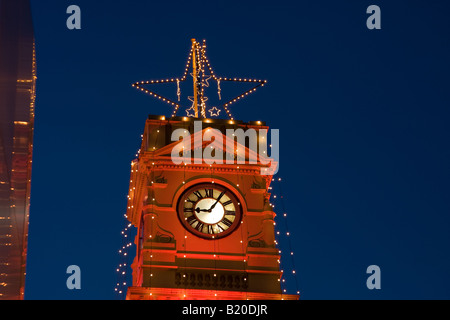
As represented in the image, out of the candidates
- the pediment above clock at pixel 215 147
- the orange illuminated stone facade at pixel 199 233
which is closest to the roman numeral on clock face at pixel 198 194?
the orange illuminated stone facade at pixel 199 233

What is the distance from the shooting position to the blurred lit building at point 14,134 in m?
11.4

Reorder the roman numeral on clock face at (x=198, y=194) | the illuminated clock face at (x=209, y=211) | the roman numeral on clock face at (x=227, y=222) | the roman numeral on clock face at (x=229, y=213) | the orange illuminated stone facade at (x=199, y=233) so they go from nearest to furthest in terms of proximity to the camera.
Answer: the orange illuminated stone facade at (x=199, y=233)
the illuminated clock face at (x=209, y=211)
the roman numeral on clock face at (x=227, y=222)
the roman numeral on clock face at (x=229, y=213)
the roman numeral on clock face at (x=198, y=194)

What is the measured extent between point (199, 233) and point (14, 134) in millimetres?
18219

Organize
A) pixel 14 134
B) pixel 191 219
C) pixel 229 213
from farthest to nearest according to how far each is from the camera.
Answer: pixel 229 213
pixel 191 219
pixel 14 134

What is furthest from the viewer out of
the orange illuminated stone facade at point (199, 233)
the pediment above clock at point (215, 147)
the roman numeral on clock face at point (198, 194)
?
the pediment above clock at point (215, 147)

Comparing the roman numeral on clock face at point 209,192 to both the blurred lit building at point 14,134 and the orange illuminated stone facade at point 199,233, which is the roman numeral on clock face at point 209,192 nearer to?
the orange illuminated stone facade at point 199,233

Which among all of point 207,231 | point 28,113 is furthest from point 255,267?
point 28,113

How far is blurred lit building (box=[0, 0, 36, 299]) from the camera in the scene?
11.4 m

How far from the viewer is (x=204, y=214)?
31.3 m

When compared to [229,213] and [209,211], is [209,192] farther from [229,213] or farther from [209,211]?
[229,213]

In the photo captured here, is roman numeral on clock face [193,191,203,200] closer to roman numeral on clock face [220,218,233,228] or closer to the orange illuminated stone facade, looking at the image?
the orange illuminated stone facade

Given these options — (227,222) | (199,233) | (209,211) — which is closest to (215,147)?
(209,211)

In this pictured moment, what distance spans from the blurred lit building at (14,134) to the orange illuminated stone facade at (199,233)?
1431cm
